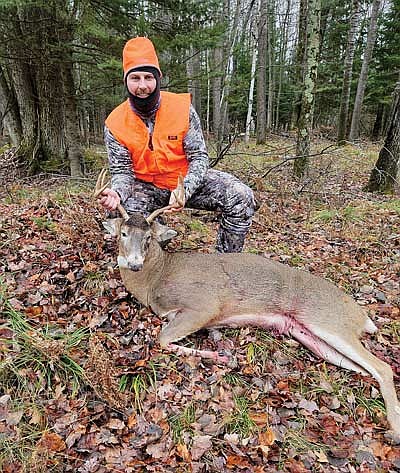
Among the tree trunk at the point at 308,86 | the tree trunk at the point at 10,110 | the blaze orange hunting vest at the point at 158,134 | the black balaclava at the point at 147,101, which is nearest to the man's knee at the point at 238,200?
the blaze orange hunting vest at the point at 158,134

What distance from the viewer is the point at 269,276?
3820mm

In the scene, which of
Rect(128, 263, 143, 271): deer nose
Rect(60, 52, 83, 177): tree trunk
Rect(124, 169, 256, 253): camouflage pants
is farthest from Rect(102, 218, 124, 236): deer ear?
Rect(60, 52, 83, 177): tree trunk

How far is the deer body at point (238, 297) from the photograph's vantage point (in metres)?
3.54

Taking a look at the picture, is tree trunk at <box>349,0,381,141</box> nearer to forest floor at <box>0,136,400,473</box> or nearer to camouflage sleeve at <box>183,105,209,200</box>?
forest floor at <box>0,136,400,473</box>

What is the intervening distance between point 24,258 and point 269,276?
2637 millimetres

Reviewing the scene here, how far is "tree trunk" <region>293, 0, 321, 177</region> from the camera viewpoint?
28.1 ft

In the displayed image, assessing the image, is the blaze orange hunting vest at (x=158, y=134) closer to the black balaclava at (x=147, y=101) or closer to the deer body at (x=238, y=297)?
the black balaclava at (x=147, y=101)

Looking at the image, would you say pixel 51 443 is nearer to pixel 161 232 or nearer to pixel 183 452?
pixel 183 452

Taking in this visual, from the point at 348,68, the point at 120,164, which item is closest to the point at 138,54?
the point at 120,164

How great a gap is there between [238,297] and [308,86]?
22.2 feet

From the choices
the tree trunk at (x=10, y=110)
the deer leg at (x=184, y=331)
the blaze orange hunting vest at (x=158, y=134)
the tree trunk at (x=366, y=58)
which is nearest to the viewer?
the deer leg at (x=184, y=331)

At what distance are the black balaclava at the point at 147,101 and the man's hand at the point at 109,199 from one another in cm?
105

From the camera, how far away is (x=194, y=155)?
173 inches

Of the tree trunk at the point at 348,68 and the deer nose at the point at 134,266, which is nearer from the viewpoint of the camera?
the deer nose at the point at 134,266
